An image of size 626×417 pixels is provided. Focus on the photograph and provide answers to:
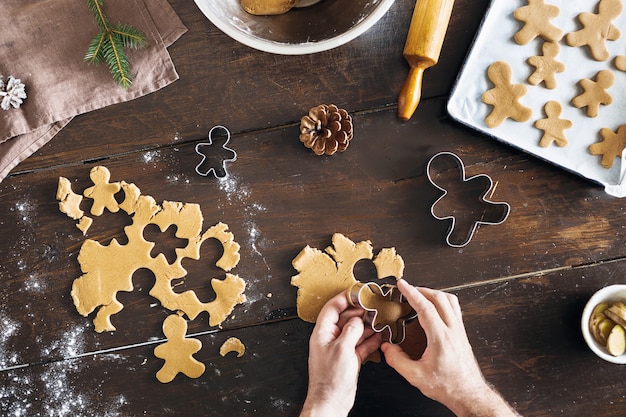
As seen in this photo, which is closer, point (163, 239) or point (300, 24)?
point (300, 24)

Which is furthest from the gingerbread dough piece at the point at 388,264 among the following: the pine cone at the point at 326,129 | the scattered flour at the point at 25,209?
the scattered flour at the point at 25,209

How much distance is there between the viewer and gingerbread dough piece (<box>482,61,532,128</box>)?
1062 millimetres

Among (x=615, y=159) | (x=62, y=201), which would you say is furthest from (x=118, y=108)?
(x=615, y=159)

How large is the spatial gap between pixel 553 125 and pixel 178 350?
832 mm

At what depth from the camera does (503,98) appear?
3.50 ft

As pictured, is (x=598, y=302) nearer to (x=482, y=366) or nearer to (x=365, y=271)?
(x=482, y=366)

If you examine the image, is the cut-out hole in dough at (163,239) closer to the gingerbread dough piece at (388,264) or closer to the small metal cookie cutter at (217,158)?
the small metal cookie cutter at (217,158)

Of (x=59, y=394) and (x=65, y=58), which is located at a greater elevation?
(x=65, y=58)

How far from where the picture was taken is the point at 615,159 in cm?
106

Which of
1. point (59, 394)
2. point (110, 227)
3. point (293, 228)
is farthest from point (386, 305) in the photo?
point (59, 394)

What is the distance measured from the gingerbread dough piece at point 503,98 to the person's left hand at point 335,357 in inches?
17.4

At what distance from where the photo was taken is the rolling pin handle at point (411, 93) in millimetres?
1056

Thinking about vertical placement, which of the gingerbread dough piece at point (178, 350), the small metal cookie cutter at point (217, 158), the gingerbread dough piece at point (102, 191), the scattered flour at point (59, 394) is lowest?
the scattered flour at point (59, 394)

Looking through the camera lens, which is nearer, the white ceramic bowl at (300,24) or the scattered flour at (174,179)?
the white ceramic bowl at (300,24)
